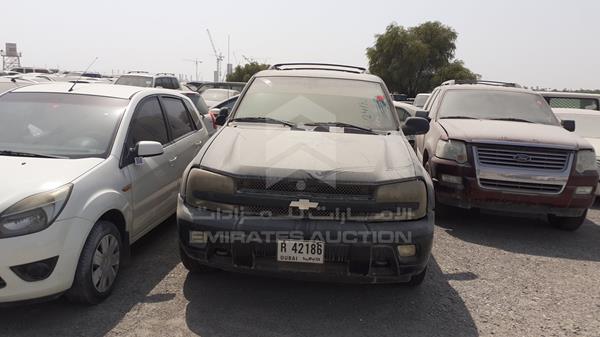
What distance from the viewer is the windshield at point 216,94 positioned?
14.4 m

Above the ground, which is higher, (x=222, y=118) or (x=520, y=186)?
(x=222, y=118)

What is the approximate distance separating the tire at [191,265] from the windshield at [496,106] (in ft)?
14.1

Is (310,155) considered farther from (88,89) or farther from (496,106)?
(496,106)

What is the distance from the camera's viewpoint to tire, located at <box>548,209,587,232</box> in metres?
5.68

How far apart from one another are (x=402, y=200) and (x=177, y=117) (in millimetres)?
2971

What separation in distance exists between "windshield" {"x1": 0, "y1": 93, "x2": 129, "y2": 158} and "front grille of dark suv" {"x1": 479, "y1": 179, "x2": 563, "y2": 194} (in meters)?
3.96

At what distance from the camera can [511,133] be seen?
550cm

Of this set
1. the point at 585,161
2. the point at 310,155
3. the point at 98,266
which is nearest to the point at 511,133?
the point at 585,161

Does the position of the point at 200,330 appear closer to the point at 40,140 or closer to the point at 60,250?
the point at 60,250

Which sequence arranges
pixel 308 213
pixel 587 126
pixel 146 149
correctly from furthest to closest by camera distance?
pixel 587 126
pixel 146 149
pixel 308 213

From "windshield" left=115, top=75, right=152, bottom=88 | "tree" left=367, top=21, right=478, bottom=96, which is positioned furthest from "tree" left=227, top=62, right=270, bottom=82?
"windshield" left=115, top=75, right=152, bottom=88

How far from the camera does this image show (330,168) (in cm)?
329

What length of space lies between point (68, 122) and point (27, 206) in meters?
1.25

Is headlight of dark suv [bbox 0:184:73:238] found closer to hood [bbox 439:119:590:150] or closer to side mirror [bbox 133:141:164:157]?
side mirror [bbox 133:141:164:157]
